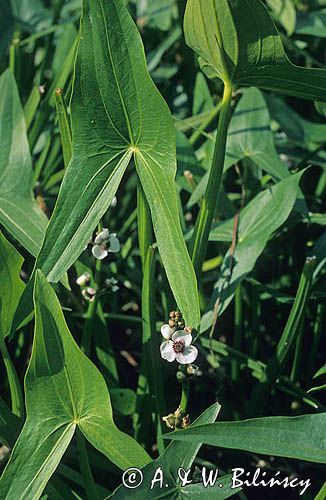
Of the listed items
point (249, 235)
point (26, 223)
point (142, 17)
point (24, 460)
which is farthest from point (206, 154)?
point (24, 460)

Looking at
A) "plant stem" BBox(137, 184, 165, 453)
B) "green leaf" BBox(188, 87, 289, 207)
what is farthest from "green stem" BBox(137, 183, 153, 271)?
"green leaf" BBox(188, 87, 289, 207)

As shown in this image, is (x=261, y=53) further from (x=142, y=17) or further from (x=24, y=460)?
(x=142, y=17)

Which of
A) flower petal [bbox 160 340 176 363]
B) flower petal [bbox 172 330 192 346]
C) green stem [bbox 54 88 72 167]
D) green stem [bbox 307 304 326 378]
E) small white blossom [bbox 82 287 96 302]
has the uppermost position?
green stem [bbox 54 88 72 167]

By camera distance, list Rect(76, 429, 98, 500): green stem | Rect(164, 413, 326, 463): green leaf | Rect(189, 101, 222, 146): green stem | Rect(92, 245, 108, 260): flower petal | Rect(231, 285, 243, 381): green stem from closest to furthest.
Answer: Rect(164, 413, 326, 463): green leaf < Rect(76, 429, 98, 500): green stem < Rect(92, 245, 108, 260): flower petal < Rect(231, 285, 243, 381): green stem < Rect(189, 101, 222, 146): green stem

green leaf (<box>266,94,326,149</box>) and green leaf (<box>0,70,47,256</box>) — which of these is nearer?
green leaf (<box>0,70,47,256</box>)

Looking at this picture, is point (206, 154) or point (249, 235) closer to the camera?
point (249, 235)

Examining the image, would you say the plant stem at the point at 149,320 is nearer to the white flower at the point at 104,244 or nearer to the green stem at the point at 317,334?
the white flower at the point at 104,244

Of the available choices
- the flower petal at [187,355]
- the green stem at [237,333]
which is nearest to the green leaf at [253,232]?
the green stem at [237,333]

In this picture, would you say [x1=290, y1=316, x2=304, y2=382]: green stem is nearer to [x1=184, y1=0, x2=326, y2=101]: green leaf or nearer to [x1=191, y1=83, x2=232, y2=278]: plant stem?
[x1=191, y1=83, x2=232, y2=278]: plant stem
